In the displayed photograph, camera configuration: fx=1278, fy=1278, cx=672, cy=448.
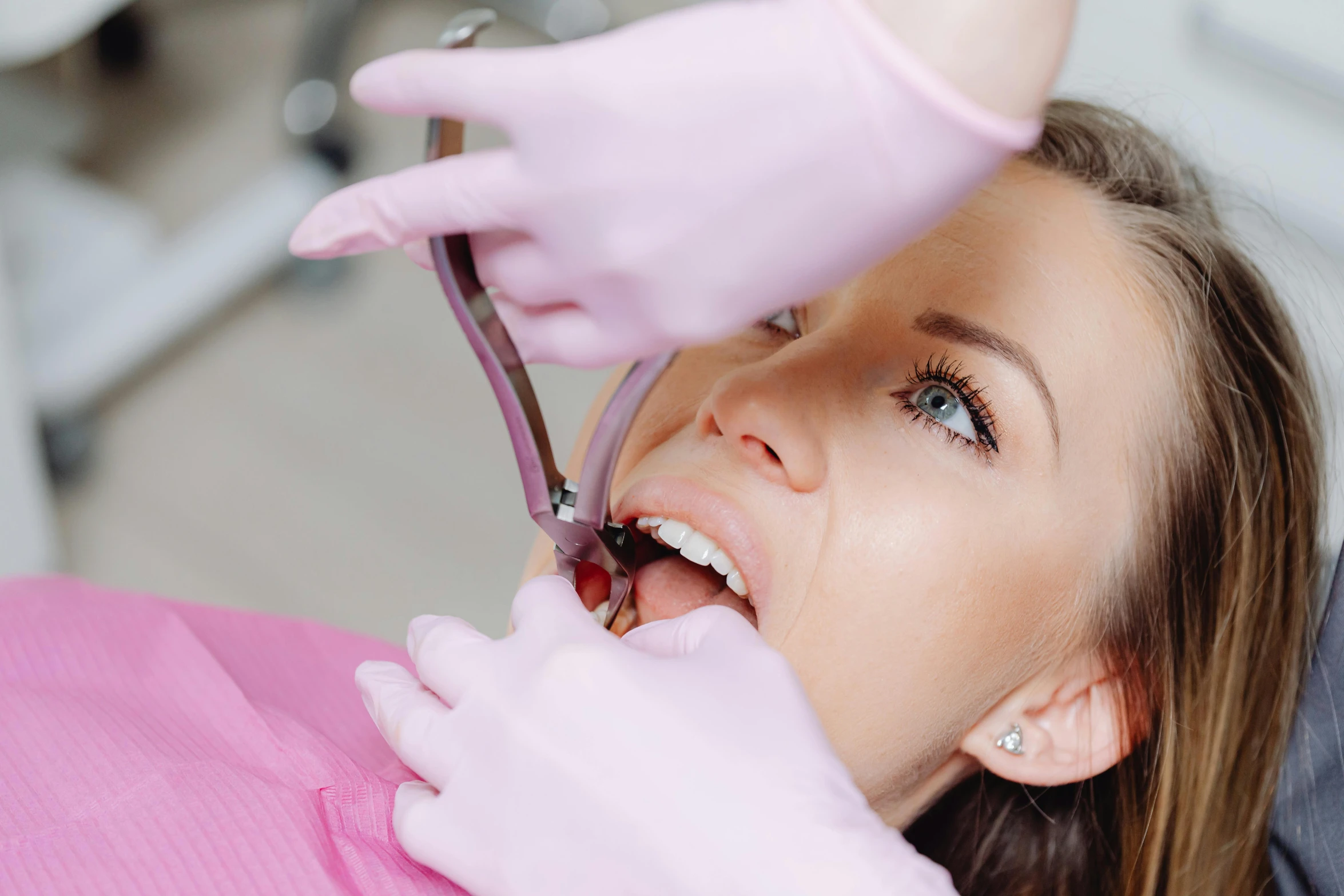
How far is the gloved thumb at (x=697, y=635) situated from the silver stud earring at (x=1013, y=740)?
0.90 feet

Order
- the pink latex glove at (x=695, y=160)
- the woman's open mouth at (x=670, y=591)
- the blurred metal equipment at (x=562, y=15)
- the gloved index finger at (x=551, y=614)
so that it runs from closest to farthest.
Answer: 1. the pink latex glove at (x=695, y=160)
2. the gloved index finger at (x=551, y=614)
3. the woman's open mouth at (x=670, y=591)
4. the blurred metal equipment at (x=562, y=15)

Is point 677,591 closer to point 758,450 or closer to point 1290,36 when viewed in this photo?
point 758,450

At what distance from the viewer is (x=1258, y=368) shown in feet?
3.48

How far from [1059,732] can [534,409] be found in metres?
0.53

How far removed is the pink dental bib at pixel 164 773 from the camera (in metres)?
0.81

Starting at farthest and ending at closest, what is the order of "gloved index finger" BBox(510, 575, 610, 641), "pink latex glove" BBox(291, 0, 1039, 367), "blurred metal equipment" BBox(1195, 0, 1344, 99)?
"blurred metal equipment" BBox(1195, 0, 1344, 99)
"gloved index finger" BBox(510, 575, 610, 641)
"pink latex glove" BBox(291, 0, 1039, 367)

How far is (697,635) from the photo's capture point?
0.88 m

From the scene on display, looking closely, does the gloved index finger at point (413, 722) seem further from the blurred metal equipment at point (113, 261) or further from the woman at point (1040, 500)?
the blurred metal equipment at point (113, 261)

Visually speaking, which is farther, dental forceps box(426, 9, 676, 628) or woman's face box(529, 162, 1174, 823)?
woman's face box(529, 162, 1174, 823)

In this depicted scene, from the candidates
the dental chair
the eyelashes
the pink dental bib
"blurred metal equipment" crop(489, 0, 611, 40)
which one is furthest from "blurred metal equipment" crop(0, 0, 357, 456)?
the dental chair

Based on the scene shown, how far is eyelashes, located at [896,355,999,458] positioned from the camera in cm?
93

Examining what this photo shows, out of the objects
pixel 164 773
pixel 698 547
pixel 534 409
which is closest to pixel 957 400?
pixel 698 547

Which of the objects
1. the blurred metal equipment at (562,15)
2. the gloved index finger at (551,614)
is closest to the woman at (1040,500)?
the gloved index finger at (551,614)

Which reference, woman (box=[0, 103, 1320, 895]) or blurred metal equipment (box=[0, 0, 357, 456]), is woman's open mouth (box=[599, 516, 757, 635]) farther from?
blurred metal equipment (box=[0, 0, 357, 456])
